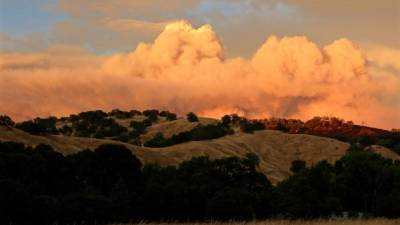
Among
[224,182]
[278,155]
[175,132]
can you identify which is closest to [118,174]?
[224,182]

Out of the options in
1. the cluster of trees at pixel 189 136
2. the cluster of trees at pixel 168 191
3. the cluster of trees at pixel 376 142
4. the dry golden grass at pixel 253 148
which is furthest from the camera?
the cluster of trees at pixel 376 142

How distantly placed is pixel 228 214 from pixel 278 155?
434 feet

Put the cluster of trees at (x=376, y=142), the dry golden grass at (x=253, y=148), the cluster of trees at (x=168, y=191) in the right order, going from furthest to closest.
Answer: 1. the cluster of trees at (x=376, y=142)
2. the dry golden grass at (x=253, y=148)
3. the cluster of trees at (x=168, y=191)

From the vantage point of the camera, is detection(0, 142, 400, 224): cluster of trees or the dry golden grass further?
the dry golden grass

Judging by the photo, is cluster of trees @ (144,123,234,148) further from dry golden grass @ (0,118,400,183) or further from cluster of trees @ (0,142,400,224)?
cluster of trees @ (0,142,400,224)

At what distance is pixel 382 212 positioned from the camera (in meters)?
54.0

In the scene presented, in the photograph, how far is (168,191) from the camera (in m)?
46.9

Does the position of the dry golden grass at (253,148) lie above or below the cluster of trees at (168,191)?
above

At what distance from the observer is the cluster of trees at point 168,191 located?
34906 mm

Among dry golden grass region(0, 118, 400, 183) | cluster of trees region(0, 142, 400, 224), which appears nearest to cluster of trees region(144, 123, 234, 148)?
dry golden grass region(0, 118, 400, 183)

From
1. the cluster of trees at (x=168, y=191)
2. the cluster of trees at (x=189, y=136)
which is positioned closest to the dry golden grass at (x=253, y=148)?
the cluster of trees at (x=189, y=136)

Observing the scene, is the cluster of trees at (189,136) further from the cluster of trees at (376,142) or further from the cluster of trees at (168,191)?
the cluster of trees at (168,191)

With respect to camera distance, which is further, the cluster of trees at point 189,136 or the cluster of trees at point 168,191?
the cluster of trees at point 189,136

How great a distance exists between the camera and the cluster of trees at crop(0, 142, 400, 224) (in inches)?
1374
